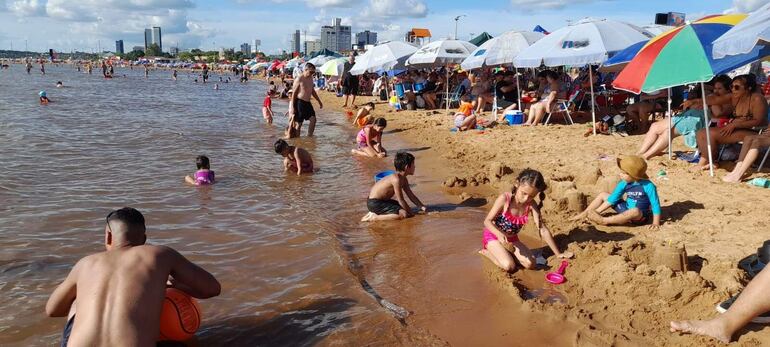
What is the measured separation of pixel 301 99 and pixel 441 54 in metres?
4.92

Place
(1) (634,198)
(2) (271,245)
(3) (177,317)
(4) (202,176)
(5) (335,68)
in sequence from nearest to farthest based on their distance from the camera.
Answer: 1. (3) (177,317)
2. (1) (634,198)
3. (2) (271,245)
4. (4) (202,176)
5. (5) (335,68)

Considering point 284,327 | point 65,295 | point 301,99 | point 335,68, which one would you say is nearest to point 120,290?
point 65,295

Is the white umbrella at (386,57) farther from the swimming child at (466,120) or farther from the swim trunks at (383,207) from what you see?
the swim trunks at (383,207)

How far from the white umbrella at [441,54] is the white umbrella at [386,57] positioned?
1.83ft

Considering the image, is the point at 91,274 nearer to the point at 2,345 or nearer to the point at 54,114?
the point at 2,345

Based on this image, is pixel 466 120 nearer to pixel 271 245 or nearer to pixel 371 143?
pixel 371 143

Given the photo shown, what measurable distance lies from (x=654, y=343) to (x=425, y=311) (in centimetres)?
150

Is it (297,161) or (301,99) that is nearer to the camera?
(297,161)

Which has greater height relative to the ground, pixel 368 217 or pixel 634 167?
pixel 634 167

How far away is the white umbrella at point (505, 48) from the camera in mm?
11953

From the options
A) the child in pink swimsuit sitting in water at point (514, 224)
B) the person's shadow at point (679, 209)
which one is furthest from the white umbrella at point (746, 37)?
the child in pink swimsuit sitting in water at point (514, 224)

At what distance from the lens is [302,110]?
460 inches

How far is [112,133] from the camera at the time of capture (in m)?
13.1

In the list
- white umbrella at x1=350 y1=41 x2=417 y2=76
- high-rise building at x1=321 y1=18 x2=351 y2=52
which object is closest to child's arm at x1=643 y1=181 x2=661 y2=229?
white umbrella at x1=350 y1=41 x2=417 y2=76
